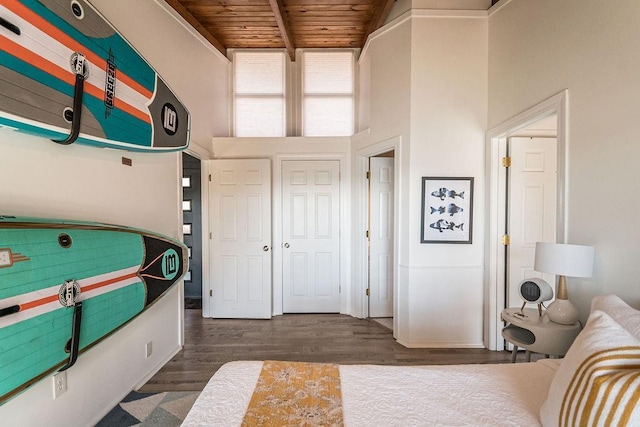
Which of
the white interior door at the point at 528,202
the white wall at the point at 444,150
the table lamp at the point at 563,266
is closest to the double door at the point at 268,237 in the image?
the white wall at the point at 444,150

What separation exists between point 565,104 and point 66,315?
298cm

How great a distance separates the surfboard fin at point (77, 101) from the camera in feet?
4.26

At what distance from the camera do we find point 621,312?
1075mm

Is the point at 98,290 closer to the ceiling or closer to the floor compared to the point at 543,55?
closer to the floor

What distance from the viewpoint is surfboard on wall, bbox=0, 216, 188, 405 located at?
3.46ft

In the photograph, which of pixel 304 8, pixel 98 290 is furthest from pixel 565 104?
pixel 98 290

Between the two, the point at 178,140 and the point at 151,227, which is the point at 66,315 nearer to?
the point at 151,227

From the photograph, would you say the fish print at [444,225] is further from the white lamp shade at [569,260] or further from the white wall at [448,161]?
the white lamp shade at [569,260]

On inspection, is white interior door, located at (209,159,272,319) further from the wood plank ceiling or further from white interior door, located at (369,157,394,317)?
the wood plank ceiling

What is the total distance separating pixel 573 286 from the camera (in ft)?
5.67

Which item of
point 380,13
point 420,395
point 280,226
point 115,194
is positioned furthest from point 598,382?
point 380,13

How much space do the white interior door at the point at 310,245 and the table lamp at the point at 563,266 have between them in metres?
2.15

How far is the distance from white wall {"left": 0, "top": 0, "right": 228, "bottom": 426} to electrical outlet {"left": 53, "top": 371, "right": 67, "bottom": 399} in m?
0.02

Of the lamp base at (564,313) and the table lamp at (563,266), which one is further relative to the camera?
the lamp base at (564,313)
